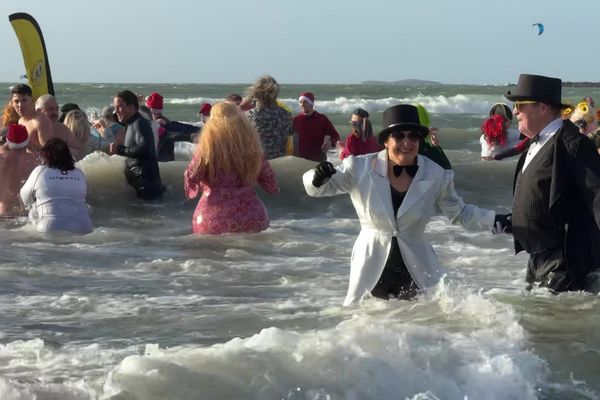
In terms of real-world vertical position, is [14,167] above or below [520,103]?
below

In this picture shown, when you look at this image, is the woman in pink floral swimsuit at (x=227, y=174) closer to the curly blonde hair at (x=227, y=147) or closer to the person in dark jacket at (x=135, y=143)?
the curly blonde hair at (x=227, y=147)

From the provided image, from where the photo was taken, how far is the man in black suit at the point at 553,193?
6102 mm

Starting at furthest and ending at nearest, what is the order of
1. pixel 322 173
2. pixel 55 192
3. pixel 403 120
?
pixel 55 192 → pixel 403 120 → pixel 322 173

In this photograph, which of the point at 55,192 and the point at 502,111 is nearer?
the point at 55,192

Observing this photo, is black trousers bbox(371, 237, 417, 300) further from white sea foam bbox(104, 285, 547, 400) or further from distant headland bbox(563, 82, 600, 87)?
distant headland bbox(563, 82, 600, 87)

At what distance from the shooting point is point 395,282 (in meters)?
6.34

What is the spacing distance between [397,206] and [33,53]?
35.3 ft

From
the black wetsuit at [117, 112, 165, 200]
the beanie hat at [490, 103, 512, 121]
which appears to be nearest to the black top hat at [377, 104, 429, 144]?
the black wetsuit at [117, 112, 165, 200]

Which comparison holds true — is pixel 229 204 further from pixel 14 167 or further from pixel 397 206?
pixel 397 206

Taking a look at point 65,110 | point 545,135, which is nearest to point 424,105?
point 65,110

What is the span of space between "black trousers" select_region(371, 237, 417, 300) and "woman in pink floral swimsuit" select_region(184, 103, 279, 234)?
Answer: 4.25 m

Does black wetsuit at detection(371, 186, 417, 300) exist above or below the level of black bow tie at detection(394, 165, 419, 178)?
below

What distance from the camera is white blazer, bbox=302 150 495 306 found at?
621 centimetres

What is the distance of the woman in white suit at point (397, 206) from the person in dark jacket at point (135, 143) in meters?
6.64
